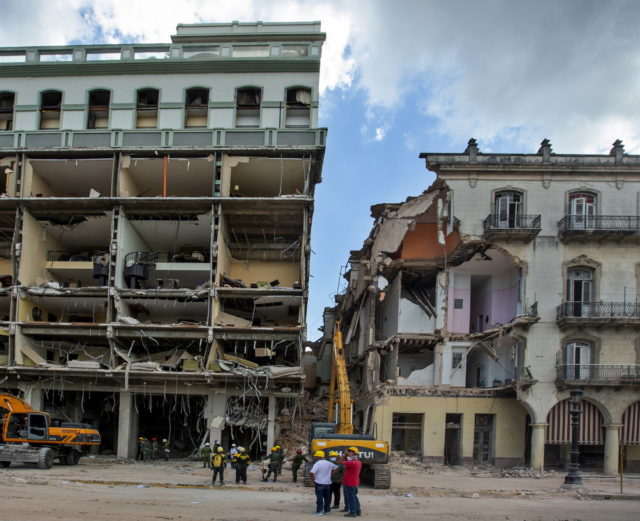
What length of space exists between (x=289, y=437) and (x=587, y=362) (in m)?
15.8

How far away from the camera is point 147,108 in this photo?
3834 cm

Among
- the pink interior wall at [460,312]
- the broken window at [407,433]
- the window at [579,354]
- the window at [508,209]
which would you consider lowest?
the broken window at [407,433]

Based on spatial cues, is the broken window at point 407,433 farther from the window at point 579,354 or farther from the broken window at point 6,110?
the broken window at point 6,110

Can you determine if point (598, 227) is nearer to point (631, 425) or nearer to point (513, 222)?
point (513, 222)

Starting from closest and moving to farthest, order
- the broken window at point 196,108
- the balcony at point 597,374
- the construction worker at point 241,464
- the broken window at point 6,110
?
the construction worker at point 241,464, the balcony at point 597,374, the broken window at point 196,108, the broken window at point 6,110

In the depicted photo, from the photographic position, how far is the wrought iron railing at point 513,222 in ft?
120

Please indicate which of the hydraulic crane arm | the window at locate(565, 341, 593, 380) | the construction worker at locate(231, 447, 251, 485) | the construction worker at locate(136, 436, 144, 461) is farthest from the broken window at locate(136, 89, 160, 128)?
the window at locate(565, 341, 593, 380)

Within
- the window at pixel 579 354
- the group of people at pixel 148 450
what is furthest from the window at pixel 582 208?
the group of people at pixel 148 450

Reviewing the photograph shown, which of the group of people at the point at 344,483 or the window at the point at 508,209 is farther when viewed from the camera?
the window at the point at 508,209

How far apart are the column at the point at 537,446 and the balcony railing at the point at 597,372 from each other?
8.53 ft

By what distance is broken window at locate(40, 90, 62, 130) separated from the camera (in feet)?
127

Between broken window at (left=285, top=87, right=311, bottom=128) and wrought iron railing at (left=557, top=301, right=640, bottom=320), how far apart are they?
16365 millimetres

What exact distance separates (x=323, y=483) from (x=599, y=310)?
946 inches

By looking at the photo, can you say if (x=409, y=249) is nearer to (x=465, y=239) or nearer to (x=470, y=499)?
(x=465, y=239)
